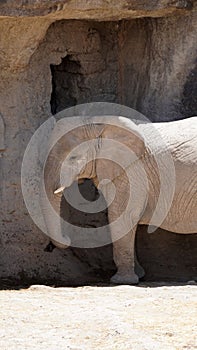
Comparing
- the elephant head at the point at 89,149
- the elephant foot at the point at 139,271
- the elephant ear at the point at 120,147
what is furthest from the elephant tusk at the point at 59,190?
the elephant foot at the point at 139,271

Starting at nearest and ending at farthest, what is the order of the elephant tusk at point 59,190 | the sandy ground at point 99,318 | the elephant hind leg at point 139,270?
the sandy ground at point 99,318, the elephant tusk at point 59,190, the elephant hind leg at point 139,270

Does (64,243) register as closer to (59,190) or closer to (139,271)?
(59,190)

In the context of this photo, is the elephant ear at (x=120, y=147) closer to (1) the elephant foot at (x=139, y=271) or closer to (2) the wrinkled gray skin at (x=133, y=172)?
(2) the wrinkled gray skin at (x=133, y=172)

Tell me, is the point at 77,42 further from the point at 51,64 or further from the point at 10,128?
the point at 10,128

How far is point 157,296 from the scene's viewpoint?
25.3 feet

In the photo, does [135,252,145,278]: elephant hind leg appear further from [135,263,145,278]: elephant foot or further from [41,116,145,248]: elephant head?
[41,116,145,248]: elephant head

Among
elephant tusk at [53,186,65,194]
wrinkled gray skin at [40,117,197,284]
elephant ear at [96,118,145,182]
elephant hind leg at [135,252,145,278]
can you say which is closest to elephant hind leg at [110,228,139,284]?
wrinkled gray skin at [40,117,197,284]

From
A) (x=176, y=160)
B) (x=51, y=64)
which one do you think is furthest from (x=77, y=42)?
(x=176, y=160)

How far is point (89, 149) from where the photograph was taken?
8.59 meters

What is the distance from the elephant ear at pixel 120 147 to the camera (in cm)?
855

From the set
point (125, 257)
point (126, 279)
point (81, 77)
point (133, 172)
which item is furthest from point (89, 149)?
point (81, 77)

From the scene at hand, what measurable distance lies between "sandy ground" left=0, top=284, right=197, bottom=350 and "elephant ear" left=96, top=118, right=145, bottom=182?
3.13 feet

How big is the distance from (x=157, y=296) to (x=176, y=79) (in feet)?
7.43

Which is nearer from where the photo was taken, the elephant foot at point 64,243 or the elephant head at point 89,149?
the elephant head at point 89,149
